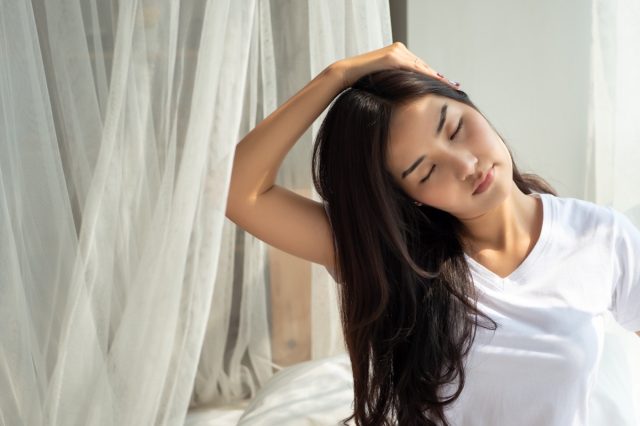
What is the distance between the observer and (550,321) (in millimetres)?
1436

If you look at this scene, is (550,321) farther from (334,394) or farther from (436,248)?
(334,394)

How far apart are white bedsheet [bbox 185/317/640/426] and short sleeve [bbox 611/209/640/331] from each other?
0.37m

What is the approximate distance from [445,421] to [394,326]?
0.68ft

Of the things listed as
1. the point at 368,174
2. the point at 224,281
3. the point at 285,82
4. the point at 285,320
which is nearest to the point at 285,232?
the point at 368,174

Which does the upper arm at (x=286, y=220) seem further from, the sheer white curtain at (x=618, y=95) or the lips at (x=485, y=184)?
the sheer white curtain at (x=618, y=95)

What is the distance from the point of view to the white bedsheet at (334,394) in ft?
5.97

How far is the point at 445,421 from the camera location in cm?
152

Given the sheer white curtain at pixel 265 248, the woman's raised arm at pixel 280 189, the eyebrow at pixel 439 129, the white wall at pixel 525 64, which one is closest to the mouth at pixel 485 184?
the eyebrow at pixel 439 129

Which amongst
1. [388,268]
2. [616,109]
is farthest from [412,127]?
[616,109]

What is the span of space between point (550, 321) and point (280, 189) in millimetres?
551

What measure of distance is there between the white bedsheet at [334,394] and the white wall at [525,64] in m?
0.74

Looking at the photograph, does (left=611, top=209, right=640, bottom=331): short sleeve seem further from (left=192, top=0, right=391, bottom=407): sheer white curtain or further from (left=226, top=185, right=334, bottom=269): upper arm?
(left=192, top=0, right=391, bottom=407): sheer white curtain

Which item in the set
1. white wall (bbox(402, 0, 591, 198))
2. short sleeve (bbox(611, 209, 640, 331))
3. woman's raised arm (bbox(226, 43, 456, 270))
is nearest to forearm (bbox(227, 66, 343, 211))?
woman's raised arm (bbox(226, 43, 456, 270))

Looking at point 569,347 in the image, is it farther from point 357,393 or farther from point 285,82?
point 285,82
